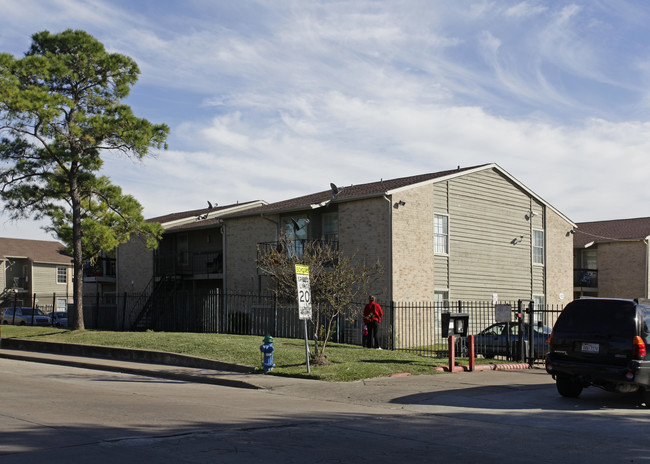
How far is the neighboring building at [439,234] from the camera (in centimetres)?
2652

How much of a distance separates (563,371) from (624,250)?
2910 cm

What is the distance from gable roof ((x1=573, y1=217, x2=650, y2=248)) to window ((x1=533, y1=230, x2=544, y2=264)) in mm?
7844

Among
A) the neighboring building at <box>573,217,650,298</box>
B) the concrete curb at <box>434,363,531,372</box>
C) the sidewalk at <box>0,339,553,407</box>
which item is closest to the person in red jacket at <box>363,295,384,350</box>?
the concrete curb at <box>434,363,531,372</box>

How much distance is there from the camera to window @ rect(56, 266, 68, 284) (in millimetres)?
60188

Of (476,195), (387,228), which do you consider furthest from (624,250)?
(387,228)

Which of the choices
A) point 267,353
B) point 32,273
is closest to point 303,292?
point 267,353

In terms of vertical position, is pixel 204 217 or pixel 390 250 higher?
pixel 204 217

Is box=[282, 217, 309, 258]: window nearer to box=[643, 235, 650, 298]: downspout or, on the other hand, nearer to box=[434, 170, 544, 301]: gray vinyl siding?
box=[434, 170, 544, 301]: gray vinyl siding

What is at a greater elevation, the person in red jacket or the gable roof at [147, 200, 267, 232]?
the gable roof at [147, 200, 267, 232]

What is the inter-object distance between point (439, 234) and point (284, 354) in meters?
12.1

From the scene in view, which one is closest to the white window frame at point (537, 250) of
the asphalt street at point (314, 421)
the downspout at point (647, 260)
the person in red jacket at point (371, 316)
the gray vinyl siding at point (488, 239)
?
the gray vinyl siding at point (488, 239)

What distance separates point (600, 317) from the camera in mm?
12344

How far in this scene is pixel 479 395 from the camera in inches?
528

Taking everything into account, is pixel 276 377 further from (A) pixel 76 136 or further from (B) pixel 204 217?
(B) pixel 204 217
